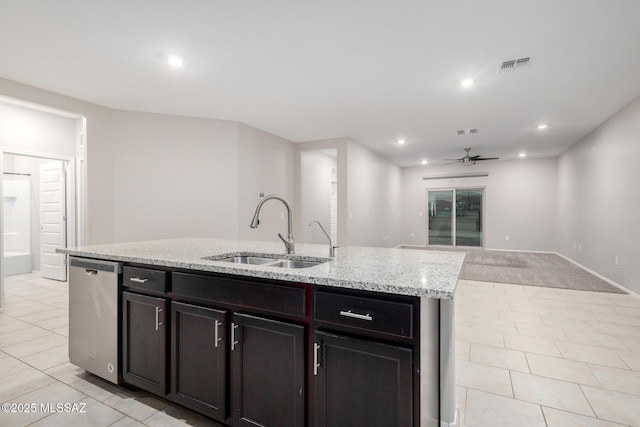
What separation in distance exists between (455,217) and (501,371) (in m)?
7.93

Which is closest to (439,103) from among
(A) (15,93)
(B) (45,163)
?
(A) (15,93)

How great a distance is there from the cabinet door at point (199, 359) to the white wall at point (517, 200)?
9280mm

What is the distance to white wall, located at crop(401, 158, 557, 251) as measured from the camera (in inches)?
332

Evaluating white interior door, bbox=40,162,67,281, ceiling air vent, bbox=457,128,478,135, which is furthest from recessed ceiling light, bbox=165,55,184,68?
ceiling air vent, bbox=457,128,478,135

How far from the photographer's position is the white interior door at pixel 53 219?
5.12 m

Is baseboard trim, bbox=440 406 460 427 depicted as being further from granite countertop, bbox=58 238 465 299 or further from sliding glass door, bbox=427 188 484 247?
sliding glass door, bbox=427 188 484 247

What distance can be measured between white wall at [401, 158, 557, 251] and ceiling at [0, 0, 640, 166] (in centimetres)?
395

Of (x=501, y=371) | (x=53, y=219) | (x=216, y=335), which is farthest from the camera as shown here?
(x=53, y=219)

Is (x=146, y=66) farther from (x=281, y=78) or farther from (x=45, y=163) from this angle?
(x=45, y=163)

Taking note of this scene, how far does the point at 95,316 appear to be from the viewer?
80.0 inches

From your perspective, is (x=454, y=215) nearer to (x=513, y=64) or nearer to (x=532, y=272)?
(x=532, y=272)

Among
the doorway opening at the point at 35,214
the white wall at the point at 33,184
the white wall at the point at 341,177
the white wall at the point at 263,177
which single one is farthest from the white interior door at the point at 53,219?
the white wall at the point at 341,177

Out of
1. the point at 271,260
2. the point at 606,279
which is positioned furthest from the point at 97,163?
the point at 606,279

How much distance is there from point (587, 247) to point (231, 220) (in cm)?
665
